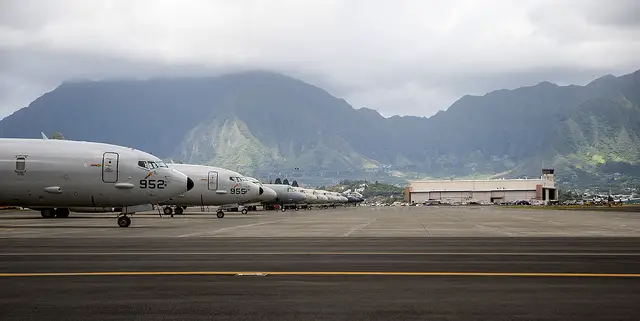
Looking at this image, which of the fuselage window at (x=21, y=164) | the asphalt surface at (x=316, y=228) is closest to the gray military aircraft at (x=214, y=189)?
the asphalt surface at (x=316, y=228)

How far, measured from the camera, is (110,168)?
43531 mm

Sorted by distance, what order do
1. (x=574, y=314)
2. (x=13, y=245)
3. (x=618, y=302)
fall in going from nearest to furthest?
(x=574, y=314) → (x=618, y=302) → (x=13, y=245)

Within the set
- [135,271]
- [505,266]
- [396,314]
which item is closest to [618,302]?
[396,314]

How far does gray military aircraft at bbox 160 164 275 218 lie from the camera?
236 ft

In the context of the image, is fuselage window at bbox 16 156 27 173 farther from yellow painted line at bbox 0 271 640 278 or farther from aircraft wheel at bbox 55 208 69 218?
yellow painted line at bbox 0 271 640 278

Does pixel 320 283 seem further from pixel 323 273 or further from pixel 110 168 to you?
pixel 110 168

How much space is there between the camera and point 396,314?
10.9 m

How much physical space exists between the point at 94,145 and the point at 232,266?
2952 centimetres

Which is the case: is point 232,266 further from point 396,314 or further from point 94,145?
point 94,145

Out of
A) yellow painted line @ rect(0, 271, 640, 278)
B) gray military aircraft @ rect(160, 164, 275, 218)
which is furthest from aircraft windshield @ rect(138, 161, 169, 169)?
yellow painted line @ rect(0, 271, 640, 278)

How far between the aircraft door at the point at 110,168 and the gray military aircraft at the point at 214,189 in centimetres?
2673

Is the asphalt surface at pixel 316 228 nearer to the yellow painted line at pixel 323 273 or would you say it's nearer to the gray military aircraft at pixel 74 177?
the gray military aircraft at pixel 74 177

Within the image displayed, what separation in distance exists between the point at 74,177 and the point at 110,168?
2.17 meters

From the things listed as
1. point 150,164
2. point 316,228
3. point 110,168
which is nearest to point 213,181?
point 150,164
